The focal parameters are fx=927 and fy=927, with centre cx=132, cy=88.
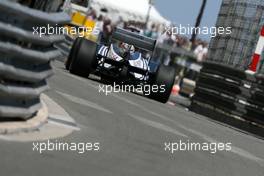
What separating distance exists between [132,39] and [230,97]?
2591 mm

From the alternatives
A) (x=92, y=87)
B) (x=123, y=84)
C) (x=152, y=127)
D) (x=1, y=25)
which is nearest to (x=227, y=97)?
(x=123, y=84)

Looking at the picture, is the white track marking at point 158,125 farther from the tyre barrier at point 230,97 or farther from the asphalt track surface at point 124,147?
the tyre barrier at point 230,97

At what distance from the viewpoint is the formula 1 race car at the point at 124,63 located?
20.0 meters

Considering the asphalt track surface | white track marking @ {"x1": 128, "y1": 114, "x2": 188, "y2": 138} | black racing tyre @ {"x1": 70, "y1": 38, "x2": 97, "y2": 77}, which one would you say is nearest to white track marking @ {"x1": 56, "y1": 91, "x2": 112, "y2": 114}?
the asphalt track surface

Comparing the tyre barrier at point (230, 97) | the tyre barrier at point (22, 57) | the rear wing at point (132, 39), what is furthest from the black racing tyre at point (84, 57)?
the tyre barrier at point (22, 57)

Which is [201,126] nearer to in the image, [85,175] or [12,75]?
[12,75]

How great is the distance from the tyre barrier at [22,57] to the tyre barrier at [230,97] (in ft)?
35.4

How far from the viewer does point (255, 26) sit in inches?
916

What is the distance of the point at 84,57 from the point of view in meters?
19.9

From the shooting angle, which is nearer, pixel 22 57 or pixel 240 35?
pixel 22 57

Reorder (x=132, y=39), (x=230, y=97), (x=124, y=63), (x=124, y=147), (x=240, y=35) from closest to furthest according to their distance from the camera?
1. (x=124, y=147)
2. (x=124, y=63)
3. (x=132, y=39)
4. (x=230, y=97)
5. (x=240, y=35)

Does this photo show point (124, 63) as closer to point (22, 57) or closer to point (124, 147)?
point (124, 147)

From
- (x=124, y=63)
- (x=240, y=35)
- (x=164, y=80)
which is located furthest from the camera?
(x=240, y=35)

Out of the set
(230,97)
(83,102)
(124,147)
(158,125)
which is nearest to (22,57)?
(124,147)
